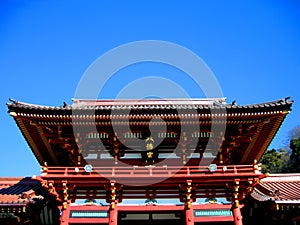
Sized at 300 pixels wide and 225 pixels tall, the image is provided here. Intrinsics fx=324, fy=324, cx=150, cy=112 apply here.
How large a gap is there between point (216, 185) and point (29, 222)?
761 centimetres

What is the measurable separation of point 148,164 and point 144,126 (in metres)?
1.58

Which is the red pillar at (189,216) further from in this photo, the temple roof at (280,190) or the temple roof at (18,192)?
the temple roof at (18,192)

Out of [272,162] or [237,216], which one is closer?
[237,216]

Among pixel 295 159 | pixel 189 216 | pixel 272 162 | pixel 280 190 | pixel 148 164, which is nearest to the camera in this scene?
pixel 189 216

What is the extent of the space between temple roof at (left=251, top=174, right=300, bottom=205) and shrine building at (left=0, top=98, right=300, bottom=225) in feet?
0.19

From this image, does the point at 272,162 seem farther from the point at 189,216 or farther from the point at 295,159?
the point at 189,216

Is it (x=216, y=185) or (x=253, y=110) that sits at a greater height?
(x=253, y=110)

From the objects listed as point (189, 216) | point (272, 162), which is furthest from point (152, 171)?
point (272, 162)

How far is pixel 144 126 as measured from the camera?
Answer: 12477 mm

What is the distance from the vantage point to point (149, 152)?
42.4ft

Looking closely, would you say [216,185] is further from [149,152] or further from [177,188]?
[149,152]

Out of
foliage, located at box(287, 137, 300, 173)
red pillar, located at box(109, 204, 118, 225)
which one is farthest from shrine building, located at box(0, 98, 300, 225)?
foliage, located at box(287, 137, 300, 173)

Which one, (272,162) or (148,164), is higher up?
(272,162)

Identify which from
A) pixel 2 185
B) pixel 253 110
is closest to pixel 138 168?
→ pixel 253 110
